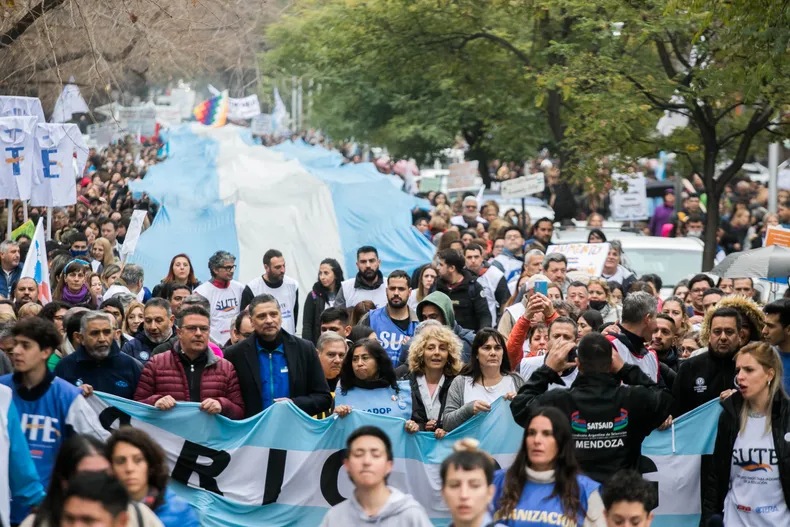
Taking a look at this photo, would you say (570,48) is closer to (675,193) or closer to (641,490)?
(675,193)

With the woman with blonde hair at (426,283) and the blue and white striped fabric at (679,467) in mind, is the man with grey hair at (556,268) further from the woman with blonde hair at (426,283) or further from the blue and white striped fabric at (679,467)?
the blue and white striped fabric at (679,467)

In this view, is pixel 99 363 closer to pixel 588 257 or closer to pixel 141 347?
pixel 141 347

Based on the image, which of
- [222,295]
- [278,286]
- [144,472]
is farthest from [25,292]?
[144,472]

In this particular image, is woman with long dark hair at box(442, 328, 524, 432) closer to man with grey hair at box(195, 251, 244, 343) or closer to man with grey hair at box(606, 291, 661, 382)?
man with grey hair at box(606, 291, 661, 382)

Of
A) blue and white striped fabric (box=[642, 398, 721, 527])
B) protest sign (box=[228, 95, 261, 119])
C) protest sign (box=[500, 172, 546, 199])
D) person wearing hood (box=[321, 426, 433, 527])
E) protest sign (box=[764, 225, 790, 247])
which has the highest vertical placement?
protest sign (box=[228, 95, 261, 119])

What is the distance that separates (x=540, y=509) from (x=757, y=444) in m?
1.94

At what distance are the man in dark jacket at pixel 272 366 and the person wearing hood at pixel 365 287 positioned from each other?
159 inches

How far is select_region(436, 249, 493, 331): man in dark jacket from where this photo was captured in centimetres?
1276

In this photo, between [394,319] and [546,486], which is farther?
[394,319]

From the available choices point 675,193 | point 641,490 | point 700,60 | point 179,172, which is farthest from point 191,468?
point 675,193

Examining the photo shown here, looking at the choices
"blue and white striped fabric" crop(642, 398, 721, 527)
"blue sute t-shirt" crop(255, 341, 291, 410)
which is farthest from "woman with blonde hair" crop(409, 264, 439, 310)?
"blue and white striped fabric" crop(642, 398, 721, 527)

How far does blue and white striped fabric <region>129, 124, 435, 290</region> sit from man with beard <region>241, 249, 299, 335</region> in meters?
4.43

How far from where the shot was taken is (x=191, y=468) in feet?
29.4

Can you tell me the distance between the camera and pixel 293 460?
9008mm
